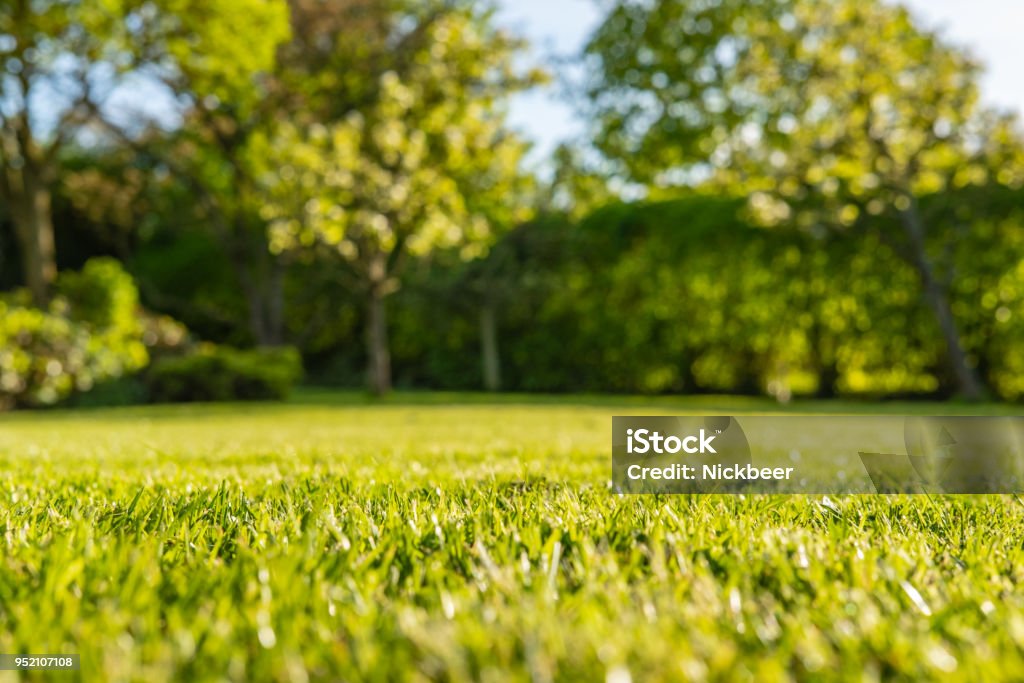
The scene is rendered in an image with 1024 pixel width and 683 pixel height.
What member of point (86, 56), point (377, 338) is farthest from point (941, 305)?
point (86, 56)

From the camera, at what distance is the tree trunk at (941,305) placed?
11.1m

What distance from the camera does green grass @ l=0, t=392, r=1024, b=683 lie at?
35.8 inches

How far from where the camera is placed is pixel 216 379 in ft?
40.5

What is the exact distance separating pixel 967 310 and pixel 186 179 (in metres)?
14.3

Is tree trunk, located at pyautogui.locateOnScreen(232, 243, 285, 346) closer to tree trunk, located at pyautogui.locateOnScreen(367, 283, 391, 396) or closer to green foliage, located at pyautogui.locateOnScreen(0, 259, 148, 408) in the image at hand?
green foliage, located at pyautogui.locateOnScreen(0, 259, 148, 408)

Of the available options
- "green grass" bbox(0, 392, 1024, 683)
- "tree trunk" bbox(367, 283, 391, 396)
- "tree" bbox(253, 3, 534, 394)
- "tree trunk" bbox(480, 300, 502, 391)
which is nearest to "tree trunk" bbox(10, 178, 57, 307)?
"tree" bbox(253, 3, 534, 394)

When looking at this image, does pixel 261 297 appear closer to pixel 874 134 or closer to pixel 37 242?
pixel 37 242

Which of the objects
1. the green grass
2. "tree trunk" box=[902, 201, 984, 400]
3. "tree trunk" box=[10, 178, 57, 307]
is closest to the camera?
the green grass

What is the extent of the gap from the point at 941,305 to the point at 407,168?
7996mm

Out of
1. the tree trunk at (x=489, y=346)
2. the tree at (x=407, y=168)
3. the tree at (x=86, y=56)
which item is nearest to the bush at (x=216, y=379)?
the tree at (x=407, y=168)

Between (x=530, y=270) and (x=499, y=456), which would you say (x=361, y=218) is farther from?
(x=499, y=456)

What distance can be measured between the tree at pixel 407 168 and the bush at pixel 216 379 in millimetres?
1616

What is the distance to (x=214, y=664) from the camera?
2.99 feet

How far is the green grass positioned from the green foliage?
9414mm
